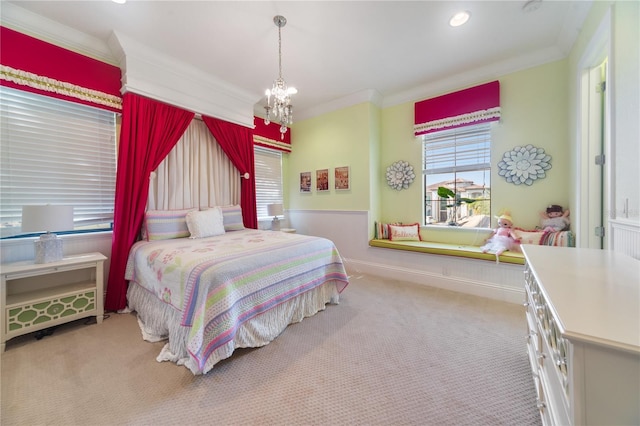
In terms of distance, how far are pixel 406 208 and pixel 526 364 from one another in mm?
2424

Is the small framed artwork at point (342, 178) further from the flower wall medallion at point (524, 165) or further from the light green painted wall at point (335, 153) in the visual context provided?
the flower wall medallion at point (524, 165)

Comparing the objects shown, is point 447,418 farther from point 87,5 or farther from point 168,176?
point 87,5

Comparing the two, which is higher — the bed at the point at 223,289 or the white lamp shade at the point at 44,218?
the white lamp shade at the point at 44,218

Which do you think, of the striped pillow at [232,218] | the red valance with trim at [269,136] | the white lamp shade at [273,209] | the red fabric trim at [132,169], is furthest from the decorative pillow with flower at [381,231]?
the red fabric trim at [132,169]

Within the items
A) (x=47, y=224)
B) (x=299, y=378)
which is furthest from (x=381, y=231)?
(x=47, y=224)

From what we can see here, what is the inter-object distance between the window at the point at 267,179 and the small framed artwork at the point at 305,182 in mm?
433

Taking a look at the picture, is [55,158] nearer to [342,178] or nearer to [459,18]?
[342,178]

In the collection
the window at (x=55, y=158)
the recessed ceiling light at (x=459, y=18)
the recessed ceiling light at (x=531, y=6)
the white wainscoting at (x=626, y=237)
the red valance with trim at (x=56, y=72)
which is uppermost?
the recessed ceiling light at (x=459, y=18)

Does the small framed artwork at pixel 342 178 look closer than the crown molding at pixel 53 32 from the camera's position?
No

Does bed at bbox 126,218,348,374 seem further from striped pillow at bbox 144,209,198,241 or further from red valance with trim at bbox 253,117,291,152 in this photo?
red valance with trim at bbox 253,117,291,152

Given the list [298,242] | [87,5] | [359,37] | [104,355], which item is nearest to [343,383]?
[298,242]

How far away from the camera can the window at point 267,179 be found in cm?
429

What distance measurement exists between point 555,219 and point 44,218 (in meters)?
4.91

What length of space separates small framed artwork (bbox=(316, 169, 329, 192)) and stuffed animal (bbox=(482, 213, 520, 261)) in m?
2.48
